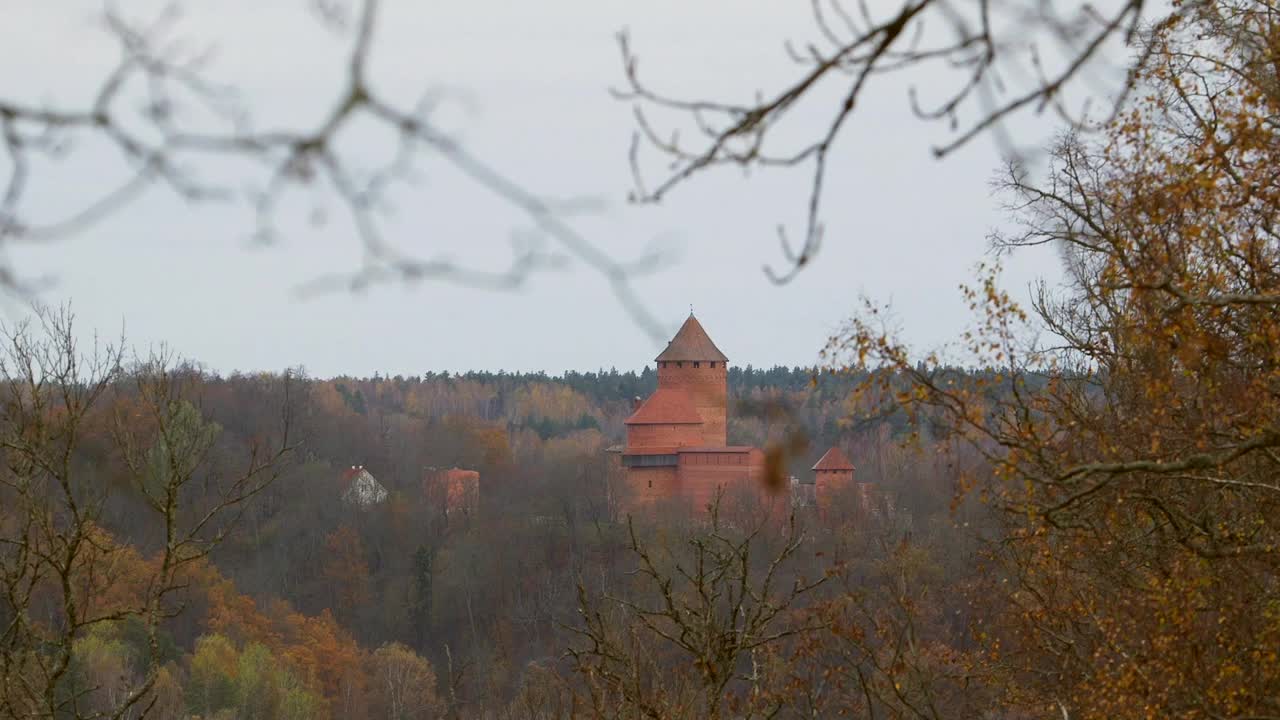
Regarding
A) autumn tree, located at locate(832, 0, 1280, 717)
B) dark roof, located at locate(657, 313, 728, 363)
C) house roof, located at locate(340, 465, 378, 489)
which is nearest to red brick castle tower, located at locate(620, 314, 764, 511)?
dark roof, located at locate(657, 313, 728, 363)

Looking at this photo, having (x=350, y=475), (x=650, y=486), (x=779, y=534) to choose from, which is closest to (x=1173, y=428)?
(x=779, y=534)

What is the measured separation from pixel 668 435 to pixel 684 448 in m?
1.04

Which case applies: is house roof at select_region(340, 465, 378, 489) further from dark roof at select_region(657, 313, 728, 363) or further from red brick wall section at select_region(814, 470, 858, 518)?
red brick wall section at select_region(814, 470, 858, 518)

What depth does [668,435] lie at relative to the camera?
52.6 meters

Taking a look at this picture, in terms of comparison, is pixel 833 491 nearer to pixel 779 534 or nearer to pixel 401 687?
pixel 779 534

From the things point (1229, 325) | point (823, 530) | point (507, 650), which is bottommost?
point (507, 650)

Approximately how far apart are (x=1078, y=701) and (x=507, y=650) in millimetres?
32361

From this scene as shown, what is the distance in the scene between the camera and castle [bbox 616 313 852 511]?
50625mm

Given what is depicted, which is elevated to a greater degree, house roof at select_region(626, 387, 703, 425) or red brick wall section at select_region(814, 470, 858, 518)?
house roof at select_region(626, 387, 703, 425)

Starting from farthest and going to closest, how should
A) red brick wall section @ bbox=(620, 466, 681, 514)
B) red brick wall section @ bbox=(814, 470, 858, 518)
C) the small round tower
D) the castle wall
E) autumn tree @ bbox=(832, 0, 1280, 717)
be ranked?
red brick wall section @ bbox=(620, 466, 681, 514)
the castle wall
the small round tower
red brick wall section @ bbox=(814, 470, 858, 518)
autumn tree @ bbox=(832, 0, 1280, 717)

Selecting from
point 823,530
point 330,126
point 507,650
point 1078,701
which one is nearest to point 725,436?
point 823,530

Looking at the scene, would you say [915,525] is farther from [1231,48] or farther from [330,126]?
[330,126]

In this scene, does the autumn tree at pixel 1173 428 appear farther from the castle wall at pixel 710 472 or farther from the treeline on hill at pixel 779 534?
the castle wall at pixel 710 472

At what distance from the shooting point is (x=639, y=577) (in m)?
37.8
